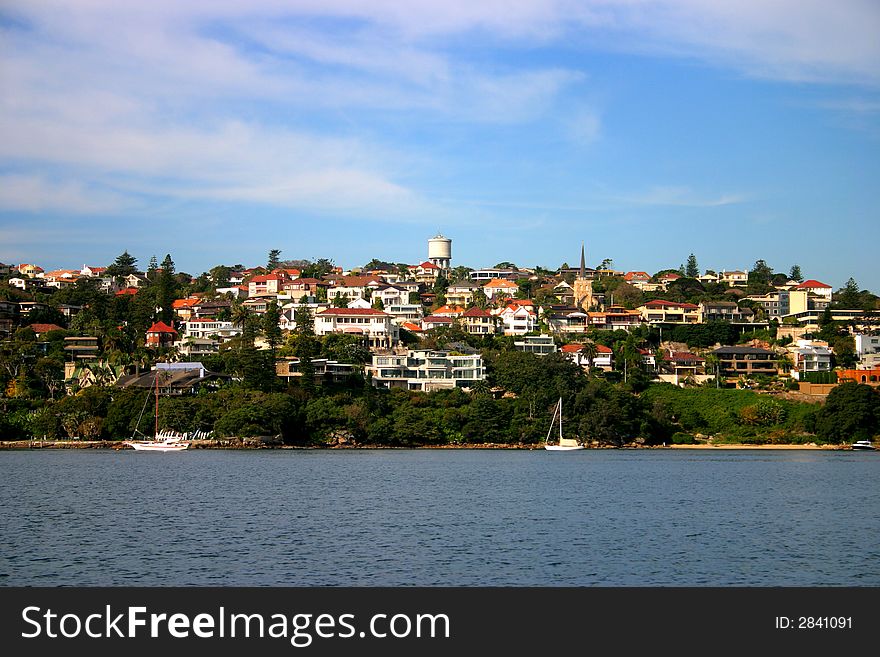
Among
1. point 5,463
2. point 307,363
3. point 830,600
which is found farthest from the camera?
point 307,363

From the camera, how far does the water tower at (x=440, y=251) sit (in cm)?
10619

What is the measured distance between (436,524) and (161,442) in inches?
1171

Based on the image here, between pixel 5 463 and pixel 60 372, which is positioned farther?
pixel 60 372

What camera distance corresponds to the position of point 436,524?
25391mm

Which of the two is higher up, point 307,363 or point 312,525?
point 307,363

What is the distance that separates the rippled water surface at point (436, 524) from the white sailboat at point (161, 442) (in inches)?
302

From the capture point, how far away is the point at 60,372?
202ft

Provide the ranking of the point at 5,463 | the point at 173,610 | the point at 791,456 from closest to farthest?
the point at 173,610 < the point at 5,463 < the point at 791,456

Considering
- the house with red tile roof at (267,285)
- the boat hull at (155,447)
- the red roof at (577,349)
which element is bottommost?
the boat hull at (155,447)

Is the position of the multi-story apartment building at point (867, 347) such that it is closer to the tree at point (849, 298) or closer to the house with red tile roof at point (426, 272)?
the tree at point (849, 298)

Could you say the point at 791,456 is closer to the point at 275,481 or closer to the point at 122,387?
the point at 275,481

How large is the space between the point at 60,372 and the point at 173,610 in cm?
4930

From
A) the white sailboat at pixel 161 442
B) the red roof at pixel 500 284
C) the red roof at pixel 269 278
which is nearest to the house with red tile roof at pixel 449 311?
the red roof at pixel 500 284

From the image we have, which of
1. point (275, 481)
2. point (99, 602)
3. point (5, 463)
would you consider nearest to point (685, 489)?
point (275, 481)
